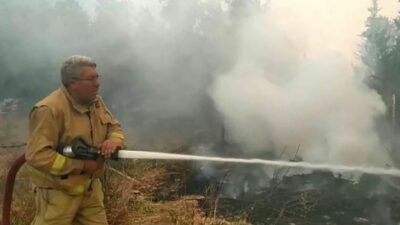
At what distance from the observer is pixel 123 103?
59.9 feet

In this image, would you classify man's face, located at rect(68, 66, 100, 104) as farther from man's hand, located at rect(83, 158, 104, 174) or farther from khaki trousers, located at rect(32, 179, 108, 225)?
khaki trousers, located at rect(32, 179, 108, 225)

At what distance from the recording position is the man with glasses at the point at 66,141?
11.0ft

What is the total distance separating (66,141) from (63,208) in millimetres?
466

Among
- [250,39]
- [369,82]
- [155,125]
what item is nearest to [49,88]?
[155,125]

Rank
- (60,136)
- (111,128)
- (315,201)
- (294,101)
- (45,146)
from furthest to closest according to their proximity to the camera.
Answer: (294,101)
(315,201)
(111,128)
(60,136)
(45,146)

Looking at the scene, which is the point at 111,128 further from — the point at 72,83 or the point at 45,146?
the point at 45,146

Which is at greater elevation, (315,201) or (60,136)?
(60,136)

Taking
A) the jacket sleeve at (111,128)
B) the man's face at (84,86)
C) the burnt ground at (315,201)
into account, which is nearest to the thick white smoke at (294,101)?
the burnt ground at (315,201)

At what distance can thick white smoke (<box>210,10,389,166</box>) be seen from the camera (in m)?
14.4

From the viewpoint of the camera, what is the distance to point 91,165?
138 inches

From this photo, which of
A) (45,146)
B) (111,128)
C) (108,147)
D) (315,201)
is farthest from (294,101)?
(45,146)

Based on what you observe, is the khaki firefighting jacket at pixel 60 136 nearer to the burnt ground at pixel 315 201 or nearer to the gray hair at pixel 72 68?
the gray hair at pixel 72 68

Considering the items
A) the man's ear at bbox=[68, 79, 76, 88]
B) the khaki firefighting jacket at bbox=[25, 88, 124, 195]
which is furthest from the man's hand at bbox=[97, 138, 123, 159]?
the man's ear at bbox=[68, 79, 76, 88]

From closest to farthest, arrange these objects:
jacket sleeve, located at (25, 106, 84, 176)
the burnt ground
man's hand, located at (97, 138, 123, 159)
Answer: jacket sleeve, located at (25, 106, 84, 176) < man's hand, located at (97, 138, 123, 159) < the burnt ground
